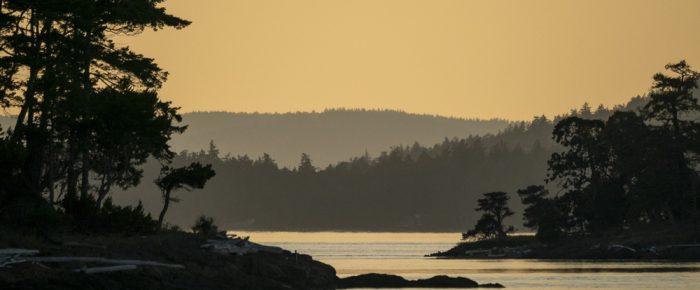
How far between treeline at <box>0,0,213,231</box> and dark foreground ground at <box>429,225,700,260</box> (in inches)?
2061

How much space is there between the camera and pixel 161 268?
145ft

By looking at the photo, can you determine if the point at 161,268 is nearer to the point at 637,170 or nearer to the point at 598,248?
the point at 598,248

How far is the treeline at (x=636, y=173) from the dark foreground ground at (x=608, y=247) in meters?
1.37

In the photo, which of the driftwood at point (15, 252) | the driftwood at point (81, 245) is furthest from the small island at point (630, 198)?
the driftwood at point (15, 252)

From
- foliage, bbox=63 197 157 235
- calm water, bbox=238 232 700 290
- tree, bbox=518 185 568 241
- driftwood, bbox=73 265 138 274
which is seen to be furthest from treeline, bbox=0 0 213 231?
tree, bbox=518 185 568 241

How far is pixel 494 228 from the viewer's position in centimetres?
13162

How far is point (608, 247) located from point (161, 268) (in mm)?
69423

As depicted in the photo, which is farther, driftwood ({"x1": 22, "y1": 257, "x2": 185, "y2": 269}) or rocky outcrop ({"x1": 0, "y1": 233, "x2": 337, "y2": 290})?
driftwood ({"x1": 22, "y1": 257, "x2": 185, "y2": 269})

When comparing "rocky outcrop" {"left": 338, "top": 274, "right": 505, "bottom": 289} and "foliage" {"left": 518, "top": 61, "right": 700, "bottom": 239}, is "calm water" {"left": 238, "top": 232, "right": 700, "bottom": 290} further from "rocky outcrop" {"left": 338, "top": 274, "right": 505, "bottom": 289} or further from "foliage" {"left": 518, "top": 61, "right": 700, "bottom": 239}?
"foliage" {"left": 518, "top": 61, "right": 700, "bottom": 239}

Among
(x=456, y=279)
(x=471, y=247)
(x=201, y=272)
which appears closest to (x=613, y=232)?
(x=471, y=247)

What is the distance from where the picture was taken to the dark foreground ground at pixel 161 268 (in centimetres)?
3662

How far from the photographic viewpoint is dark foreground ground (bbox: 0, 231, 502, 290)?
36625 millimetres

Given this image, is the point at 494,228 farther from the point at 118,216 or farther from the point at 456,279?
the point at 118,216

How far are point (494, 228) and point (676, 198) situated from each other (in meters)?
25.3
